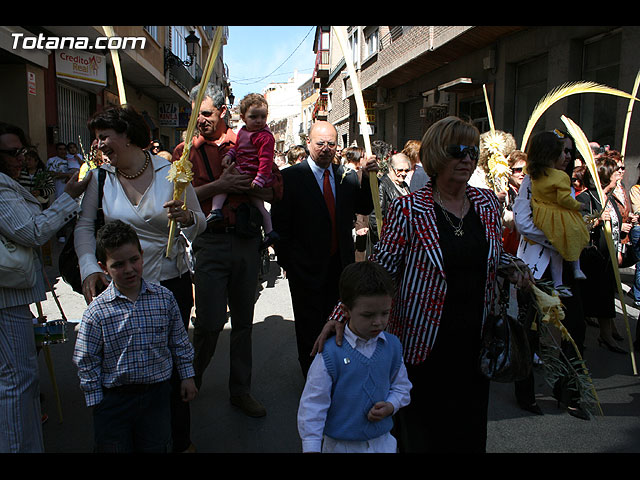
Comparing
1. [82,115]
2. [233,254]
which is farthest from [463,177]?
[82,115]

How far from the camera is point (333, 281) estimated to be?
4.16m

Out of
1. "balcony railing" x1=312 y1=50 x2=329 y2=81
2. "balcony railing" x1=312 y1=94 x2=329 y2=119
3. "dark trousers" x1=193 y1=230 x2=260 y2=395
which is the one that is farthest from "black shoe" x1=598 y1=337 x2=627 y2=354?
"balcony railing" x1=312 y1=50 x2=329 y2=81

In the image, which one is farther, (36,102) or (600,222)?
(36,102)

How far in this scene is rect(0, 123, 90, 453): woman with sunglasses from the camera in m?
2.64

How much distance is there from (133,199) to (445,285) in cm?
176

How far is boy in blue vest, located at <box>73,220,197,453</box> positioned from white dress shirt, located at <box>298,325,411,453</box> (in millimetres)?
857

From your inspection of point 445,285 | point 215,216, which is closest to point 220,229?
point 215,216

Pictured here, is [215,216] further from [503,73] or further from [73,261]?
[503,73]

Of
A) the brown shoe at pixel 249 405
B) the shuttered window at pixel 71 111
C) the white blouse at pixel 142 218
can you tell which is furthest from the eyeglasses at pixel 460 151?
the shuttered window at pixel 71 111

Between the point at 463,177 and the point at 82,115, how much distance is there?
16.2 m

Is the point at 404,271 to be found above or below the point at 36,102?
below

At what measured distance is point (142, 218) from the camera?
2838mm

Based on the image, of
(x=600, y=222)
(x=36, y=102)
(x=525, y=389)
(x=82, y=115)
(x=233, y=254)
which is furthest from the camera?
(x=82, y=115)
